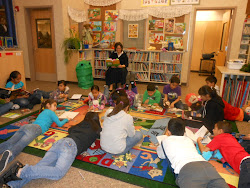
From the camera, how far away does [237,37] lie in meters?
5.42

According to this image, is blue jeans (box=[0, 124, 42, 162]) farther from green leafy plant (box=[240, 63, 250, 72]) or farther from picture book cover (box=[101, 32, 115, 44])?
picture book cover (box=[101, 32, 115, 44])

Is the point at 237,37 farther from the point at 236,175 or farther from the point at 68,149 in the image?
the point at 68,149

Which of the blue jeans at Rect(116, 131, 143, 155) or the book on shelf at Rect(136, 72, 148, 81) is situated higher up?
the book on shelf at Rect(136, 72, 148, 81)

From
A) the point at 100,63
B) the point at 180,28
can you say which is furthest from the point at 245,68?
the point at 100,63

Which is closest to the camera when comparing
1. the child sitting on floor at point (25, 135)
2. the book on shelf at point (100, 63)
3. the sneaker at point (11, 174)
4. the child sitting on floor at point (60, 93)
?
the sneaker at point (11, 174)

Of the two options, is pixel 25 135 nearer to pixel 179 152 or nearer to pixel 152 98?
pixel 179 152

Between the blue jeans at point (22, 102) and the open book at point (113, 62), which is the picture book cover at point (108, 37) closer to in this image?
the open book at point (113, 62)

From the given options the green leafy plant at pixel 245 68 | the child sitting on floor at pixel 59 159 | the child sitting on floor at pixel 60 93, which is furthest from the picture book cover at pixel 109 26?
the child sitting on floor at pixel 59 159

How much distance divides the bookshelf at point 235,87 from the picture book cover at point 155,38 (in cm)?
254

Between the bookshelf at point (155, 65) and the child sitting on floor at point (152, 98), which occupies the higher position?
the bookshelf at point (155, 65)

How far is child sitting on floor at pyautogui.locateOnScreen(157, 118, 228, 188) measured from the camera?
153 centimetres

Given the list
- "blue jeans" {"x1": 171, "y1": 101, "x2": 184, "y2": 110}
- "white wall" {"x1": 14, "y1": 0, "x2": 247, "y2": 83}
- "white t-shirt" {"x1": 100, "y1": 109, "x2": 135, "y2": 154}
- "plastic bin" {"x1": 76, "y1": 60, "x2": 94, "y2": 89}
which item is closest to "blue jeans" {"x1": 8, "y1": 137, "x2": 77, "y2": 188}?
"white t-shirt" {"x1": 100, "y1": 109, "x2": 135, "y2": 154}

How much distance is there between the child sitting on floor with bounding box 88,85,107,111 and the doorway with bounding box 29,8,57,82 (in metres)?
3.11

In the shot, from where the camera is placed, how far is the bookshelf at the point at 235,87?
3.86 meters
